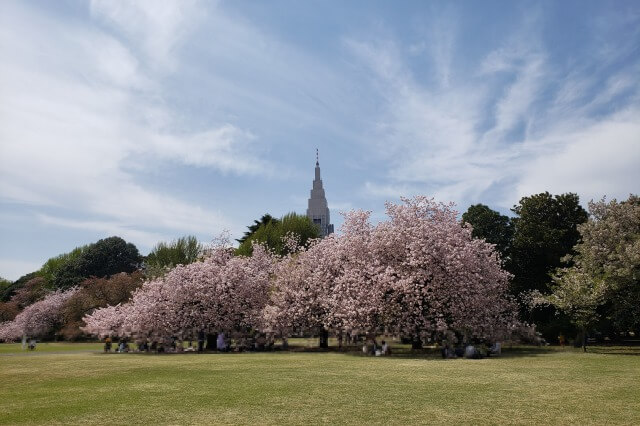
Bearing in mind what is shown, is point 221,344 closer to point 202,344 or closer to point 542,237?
point 202,344

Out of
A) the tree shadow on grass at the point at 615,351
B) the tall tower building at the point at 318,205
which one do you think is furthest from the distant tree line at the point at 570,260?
the tall tower building at the point at 318,205

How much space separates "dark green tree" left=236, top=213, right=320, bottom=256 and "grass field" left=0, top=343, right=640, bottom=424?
172 ft

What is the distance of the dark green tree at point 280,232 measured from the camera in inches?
3046

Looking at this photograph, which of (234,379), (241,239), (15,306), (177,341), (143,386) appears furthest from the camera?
(241,239)

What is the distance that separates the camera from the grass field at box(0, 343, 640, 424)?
12680 mm

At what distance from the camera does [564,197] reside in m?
49.9

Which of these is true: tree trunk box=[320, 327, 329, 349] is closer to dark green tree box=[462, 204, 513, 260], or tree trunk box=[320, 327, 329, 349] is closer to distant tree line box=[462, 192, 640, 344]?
distant tree line box=[462, 192, 640, 344]

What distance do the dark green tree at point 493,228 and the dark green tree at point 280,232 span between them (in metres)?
30.5

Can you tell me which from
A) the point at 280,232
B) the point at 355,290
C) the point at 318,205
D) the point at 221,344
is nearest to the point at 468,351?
the point at 355,290

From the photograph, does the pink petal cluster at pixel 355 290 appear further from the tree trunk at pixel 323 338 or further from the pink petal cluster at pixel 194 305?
the tree trunk at pixel 323 338

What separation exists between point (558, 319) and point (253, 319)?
2821cm

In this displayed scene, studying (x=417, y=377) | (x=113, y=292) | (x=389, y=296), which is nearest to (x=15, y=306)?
(x=113, y=292)

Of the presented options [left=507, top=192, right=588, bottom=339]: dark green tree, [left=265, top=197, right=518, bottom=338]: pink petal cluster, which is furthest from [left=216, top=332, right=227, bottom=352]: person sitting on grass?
[left=507, top=192, right=588, bottom=339]: dark green tree

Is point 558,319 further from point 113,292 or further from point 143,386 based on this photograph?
point 113,292
